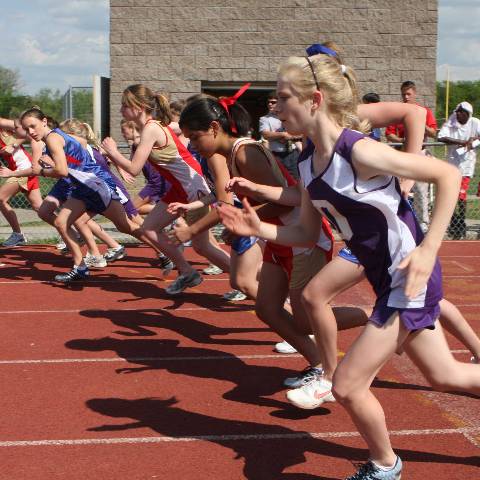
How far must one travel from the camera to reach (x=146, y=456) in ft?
14.2

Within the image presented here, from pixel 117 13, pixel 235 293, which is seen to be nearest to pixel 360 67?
pixel 117 13

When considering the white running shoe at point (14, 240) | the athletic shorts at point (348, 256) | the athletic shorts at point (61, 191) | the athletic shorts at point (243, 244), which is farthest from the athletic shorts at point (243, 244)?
the white running shoe at point (14, 240)

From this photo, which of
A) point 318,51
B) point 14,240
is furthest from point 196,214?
point 14,240

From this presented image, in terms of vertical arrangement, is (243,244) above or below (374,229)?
below

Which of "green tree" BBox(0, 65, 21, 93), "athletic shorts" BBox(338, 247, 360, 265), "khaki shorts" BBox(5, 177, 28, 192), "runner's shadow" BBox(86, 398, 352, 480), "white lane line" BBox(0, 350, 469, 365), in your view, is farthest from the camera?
"green tree" BBox(0, 65, 21, 93)

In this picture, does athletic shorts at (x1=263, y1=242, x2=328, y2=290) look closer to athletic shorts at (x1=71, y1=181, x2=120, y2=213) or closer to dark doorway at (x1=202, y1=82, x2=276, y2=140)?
athletic shorts at (x1=71, y1=181, x2=120, y2=213)

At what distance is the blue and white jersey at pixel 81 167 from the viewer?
9.50m

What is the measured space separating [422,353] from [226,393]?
6.81 feet

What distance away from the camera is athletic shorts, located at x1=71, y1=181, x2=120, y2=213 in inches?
373

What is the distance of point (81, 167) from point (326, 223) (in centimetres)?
469

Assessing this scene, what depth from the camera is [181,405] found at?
519 cm

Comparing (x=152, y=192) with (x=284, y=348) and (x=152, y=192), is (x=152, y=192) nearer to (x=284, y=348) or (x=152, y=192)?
(x=152, y=192)

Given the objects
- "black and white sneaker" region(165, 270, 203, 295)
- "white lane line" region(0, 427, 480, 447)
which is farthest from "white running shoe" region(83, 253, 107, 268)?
"white lane line" region(0, 427, 480, 447)

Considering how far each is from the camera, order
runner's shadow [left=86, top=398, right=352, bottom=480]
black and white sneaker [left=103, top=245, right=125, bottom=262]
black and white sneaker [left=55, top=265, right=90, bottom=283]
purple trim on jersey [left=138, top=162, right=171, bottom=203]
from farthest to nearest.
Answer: black and white sneaker [left=103, top=245, right=125, bottom=262] < purple trim on jersey [left=138, top=162, right=171, bottom=203] < black and white sneaker [left=55, top=265, right=90, bottom=283] < runner's shadow [left=86, top=398, right=352, bottom=480]
